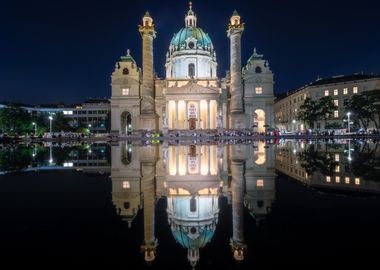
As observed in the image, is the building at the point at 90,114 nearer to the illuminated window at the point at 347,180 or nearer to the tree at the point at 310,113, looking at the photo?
the tree at the point at 310,113

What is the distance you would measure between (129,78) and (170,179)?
81.6 metres

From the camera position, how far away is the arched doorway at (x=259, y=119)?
3651 inches

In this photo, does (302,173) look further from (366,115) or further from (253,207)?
(366,115)

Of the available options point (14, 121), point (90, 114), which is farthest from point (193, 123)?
point (90, 114)

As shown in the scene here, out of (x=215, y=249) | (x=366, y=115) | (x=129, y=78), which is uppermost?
(x=129, y=78)

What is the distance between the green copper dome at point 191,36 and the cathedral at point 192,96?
11862mm

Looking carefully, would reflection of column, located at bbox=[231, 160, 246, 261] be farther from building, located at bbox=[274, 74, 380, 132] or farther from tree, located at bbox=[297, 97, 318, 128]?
building, located at bbox=[274, 74, 380, 132]

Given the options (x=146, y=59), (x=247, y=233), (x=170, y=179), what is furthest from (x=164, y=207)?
(x=146, y=59)

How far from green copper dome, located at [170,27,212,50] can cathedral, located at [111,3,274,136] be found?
38.9ft

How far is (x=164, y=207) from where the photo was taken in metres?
7.55

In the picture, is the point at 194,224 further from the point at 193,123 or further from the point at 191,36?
the point at 191,36

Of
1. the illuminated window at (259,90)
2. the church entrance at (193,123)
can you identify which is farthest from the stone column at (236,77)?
the church entrance at (193,123)

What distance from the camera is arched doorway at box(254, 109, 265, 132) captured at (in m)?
92.7

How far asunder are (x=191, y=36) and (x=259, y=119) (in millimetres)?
31648
